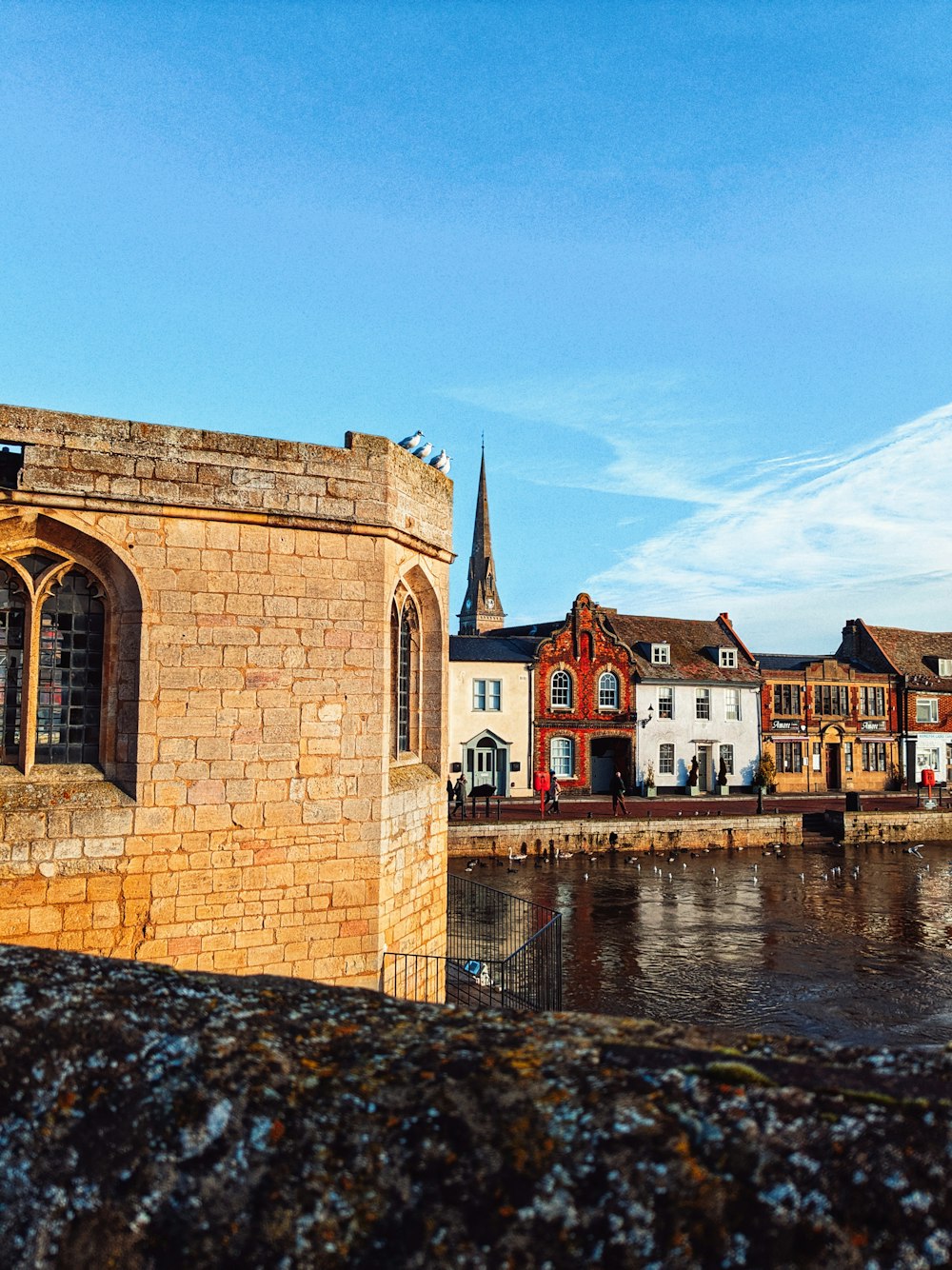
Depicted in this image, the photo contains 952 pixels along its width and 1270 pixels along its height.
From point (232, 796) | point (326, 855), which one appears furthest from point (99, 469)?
point (326, 855)

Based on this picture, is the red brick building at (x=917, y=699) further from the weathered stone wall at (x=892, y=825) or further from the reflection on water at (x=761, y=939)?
the reflection on water at (x=761, y=939)

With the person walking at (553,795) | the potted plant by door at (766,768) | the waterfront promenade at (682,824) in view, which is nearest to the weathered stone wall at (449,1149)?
the waterfront promenade at (682,824)

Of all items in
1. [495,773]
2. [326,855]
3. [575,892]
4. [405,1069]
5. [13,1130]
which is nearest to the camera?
[13,1130]

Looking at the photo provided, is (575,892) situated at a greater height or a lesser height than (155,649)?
lesser

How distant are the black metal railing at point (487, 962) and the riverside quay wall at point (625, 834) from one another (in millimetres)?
5789

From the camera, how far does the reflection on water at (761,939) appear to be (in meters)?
16.6

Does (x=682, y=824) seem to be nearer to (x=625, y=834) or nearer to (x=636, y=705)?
(x=625, y=834)

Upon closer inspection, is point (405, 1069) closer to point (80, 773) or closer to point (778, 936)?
point (80, 773)

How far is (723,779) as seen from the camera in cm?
4688

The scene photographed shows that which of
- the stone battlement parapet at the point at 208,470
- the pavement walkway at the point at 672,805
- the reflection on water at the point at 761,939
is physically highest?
the stone battlement parapet at the point at 208,470

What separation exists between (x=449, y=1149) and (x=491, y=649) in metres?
42.3

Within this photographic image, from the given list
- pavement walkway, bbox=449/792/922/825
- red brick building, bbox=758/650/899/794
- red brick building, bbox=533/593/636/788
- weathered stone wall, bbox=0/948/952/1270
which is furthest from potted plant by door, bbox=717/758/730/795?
weathered stone wall, bbox=0/948/952/1270

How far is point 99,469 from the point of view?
8367mm

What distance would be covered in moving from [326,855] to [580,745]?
120 feet
